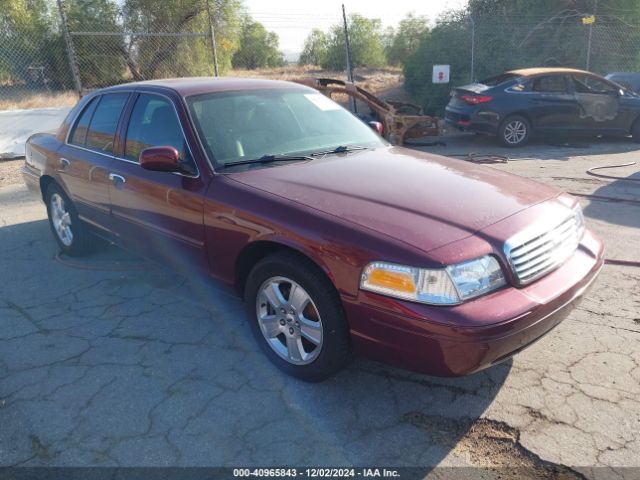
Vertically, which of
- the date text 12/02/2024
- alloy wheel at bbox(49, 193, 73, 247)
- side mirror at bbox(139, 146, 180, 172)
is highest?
side mirror at bbox(139, 146, 180, 172)

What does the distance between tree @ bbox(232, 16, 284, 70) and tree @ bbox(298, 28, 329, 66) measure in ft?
7.85

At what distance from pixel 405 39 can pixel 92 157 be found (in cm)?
1966

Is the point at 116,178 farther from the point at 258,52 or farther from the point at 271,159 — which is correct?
the point at 258,52

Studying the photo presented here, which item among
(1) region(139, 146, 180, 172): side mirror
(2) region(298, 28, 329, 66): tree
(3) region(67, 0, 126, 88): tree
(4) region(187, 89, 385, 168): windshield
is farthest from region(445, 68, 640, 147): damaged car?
(2) region(298, 28, 329, 66): tree

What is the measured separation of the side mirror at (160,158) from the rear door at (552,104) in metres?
8.98

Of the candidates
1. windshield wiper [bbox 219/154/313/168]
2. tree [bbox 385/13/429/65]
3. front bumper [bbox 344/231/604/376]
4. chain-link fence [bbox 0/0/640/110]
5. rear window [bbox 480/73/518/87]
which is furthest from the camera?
tree [bbox 385/13/429/65]

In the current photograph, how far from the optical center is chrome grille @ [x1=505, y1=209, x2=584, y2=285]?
2.57m

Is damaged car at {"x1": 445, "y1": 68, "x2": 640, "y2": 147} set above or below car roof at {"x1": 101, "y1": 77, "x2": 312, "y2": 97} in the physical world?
below

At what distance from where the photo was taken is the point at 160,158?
10.6 feet

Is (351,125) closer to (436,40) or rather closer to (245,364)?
(245,364)

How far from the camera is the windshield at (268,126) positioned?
3467mm

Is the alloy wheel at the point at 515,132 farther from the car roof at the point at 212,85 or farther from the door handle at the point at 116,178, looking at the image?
the door handle at the point at 116,178

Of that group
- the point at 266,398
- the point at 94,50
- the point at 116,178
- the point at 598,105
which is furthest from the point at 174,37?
the point at 266,398

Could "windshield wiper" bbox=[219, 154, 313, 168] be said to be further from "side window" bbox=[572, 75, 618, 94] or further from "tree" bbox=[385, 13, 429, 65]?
"tree" bbox=[385, 13, 429, 65]
